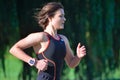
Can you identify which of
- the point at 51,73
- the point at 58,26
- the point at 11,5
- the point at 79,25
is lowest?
the point at 79,25

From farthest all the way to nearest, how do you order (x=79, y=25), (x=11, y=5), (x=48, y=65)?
(x=79, y=25) < (x=11, y=5) < (x=48, y=65)

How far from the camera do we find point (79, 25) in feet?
28.2

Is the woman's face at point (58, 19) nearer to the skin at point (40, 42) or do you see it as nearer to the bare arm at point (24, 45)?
the skin at point (40, 42)

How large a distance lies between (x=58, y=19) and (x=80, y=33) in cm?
407

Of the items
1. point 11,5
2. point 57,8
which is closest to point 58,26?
point 57,8

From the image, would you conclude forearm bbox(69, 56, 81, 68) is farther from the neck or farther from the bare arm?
the bare arm

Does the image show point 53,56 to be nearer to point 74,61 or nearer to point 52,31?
point 52,31

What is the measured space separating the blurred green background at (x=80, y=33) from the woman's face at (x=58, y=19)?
3363 millimetres

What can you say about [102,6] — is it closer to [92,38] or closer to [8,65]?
[92,38]

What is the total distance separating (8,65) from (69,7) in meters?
1.38

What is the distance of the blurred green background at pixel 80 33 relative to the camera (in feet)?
26.3

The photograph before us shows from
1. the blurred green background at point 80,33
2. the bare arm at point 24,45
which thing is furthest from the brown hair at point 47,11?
the blurred green background at point 80,33

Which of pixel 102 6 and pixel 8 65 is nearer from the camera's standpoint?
pixel 8 65

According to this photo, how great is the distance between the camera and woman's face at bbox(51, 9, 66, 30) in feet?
14.7
